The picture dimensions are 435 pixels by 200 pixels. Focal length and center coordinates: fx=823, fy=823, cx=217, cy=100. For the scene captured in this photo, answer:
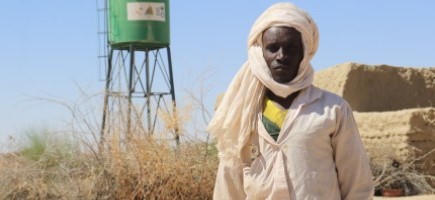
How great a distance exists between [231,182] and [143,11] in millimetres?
16071

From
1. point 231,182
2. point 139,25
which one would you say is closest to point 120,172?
point 231,182

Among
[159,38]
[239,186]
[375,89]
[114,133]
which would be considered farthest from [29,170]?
[159,38]

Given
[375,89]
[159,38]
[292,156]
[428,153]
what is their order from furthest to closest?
[159,38] < [375,89] < [428,153] < [292,156]

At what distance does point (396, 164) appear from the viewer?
11695mm

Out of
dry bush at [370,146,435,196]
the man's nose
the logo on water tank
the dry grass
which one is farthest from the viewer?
the logo on water tank

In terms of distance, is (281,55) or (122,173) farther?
(122,173)

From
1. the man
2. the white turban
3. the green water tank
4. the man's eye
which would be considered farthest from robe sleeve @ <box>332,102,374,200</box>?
the green water tank

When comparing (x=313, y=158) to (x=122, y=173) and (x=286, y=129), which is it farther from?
(x=122, y=173)

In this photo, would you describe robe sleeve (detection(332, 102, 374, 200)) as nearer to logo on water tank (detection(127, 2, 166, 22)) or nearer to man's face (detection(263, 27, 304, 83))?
man's face (detection(263, 27, 304, 83))

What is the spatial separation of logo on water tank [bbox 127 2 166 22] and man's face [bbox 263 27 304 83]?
1597 centimetres

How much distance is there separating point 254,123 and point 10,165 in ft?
18.5

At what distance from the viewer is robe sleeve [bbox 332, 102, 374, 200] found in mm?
2875

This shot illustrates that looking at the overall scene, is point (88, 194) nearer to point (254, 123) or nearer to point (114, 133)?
point (114, 133)

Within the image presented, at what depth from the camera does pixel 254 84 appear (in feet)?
9.99
